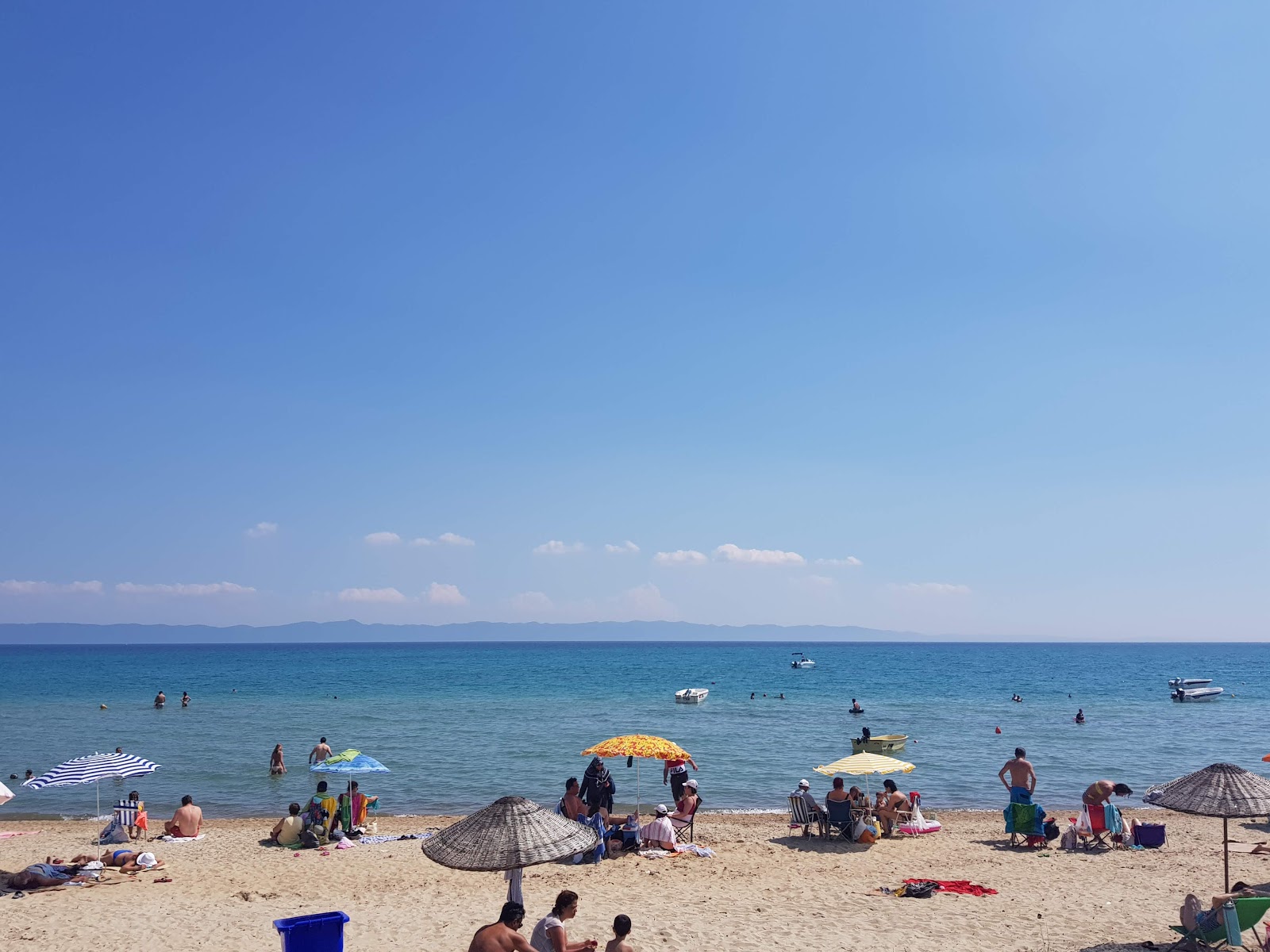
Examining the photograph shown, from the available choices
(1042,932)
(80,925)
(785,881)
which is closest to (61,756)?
(80,925)

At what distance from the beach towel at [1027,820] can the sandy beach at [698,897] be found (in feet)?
1.64

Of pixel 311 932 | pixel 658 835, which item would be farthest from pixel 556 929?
pixel 658 835

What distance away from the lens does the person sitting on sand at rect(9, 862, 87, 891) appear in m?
13.1

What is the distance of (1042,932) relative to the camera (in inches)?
429

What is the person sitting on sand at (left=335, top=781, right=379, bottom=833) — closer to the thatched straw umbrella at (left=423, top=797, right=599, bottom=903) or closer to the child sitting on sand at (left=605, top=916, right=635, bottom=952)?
the thatched straw umbrella at (left=423, top=797, right=599, bottom=903)

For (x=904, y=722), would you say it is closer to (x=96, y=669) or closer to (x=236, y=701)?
(x=236, y=701)

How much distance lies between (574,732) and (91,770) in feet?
78.9

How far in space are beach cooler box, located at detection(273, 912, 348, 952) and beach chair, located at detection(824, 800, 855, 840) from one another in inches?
422

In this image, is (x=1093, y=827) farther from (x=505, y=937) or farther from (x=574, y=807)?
(x=505, y=937)

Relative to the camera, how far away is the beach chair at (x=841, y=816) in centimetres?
1709

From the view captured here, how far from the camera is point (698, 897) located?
42.2ft

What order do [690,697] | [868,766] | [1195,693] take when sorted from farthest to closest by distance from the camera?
[1195,693], [690,697], [868,766]

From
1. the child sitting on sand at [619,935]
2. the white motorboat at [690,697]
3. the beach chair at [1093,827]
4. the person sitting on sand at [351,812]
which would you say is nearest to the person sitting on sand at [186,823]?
the person sitting on sand at [351,812]

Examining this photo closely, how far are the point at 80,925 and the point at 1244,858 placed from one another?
18080mm
